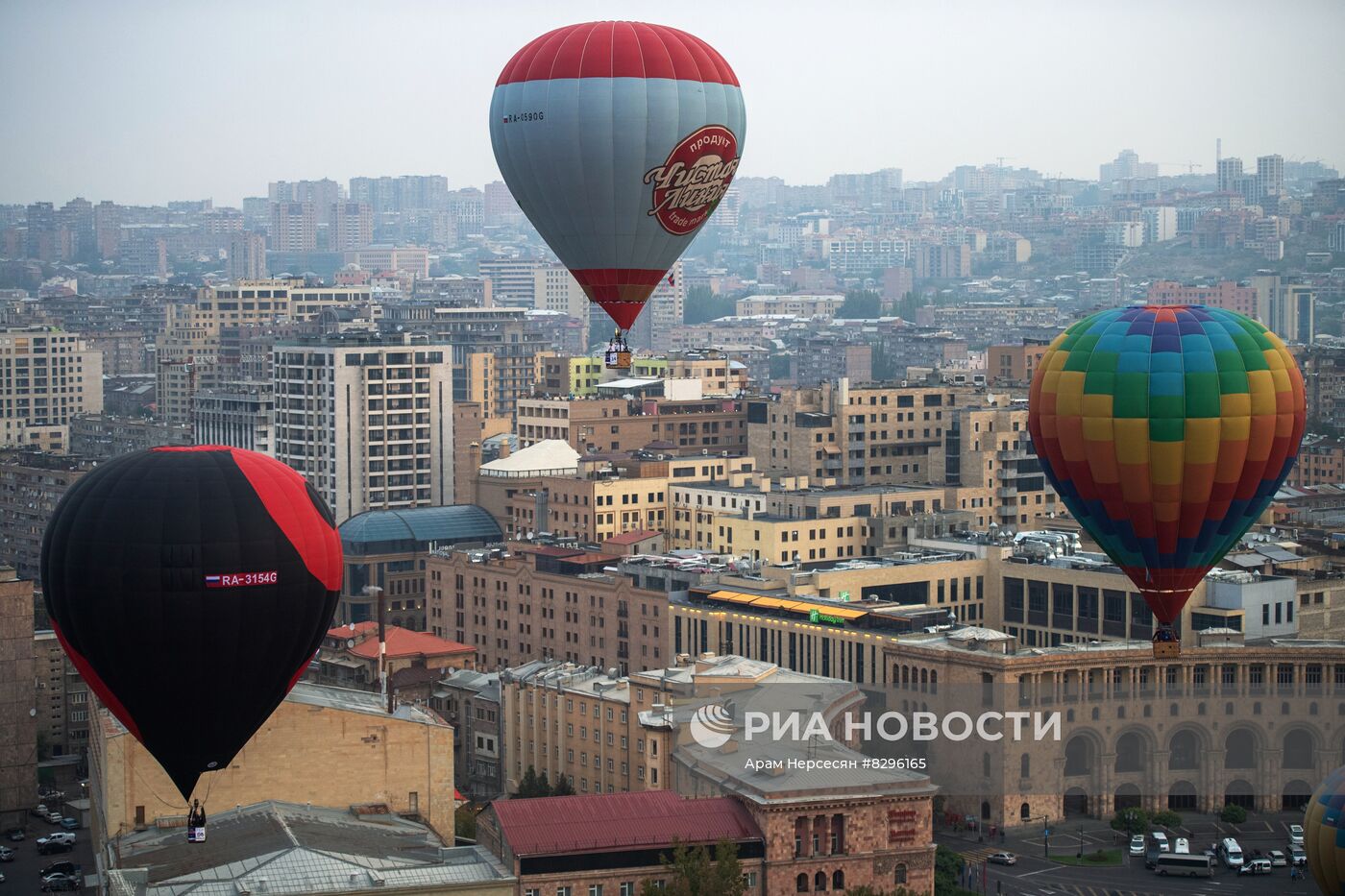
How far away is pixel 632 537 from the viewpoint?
292ft

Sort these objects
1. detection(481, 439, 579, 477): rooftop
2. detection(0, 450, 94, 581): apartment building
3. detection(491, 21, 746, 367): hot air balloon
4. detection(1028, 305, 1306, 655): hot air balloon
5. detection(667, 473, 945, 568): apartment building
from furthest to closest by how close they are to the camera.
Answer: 1. detection(0, 450, 94, 581): apartment building
2. detection(481, 439, 579, 477): rooftop
3. detection(667, 473, 945, 568): apartment building
4. detection(491, 21, 746, 367): hot air balloon
5. detection(1028, 305, 1306, 655): hot air balloon

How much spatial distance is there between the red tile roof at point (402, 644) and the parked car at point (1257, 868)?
23456 millimetres

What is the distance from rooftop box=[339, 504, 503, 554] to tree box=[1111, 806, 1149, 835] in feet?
117

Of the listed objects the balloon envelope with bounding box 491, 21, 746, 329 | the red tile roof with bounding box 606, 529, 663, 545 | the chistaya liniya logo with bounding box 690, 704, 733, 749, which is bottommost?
the chistaya liniya logo with bounding box 690, 704, 733, 749

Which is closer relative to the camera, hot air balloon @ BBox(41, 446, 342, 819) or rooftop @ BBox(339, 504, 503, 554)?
hot air balloon @ BBox(41, 446, 342, 819)

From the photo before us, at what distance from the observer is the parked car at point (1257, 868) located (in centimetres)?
6024

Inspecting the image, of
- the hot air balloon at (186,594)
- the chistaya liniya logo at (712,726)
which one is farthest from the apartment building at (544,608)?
the hot air balloon at (186,594)

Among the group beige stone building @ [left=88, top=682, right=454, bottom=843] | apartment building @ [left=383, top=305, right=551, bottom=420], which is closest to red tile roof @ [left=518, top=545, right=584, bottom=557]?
beige stone building @ [left=88, top=682, right=454, bottom=843]

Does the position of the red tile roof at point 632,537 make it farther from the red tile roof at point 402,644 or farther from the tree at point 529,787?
the tree at point 529,787

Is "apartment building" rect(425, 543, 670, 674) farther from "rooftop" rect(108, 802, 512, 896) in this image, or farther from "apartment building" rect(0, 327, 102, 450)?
"apartment building" rect(0, 327, 102, 450)

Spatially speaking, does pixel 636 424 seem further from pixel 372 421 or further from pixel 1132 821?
pixel 1132 821

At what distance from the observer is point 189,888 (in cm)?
4712

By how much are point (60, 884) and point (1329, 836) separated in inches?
1168

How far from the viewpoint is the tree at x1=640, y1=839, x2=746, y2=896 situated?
50.8 m
